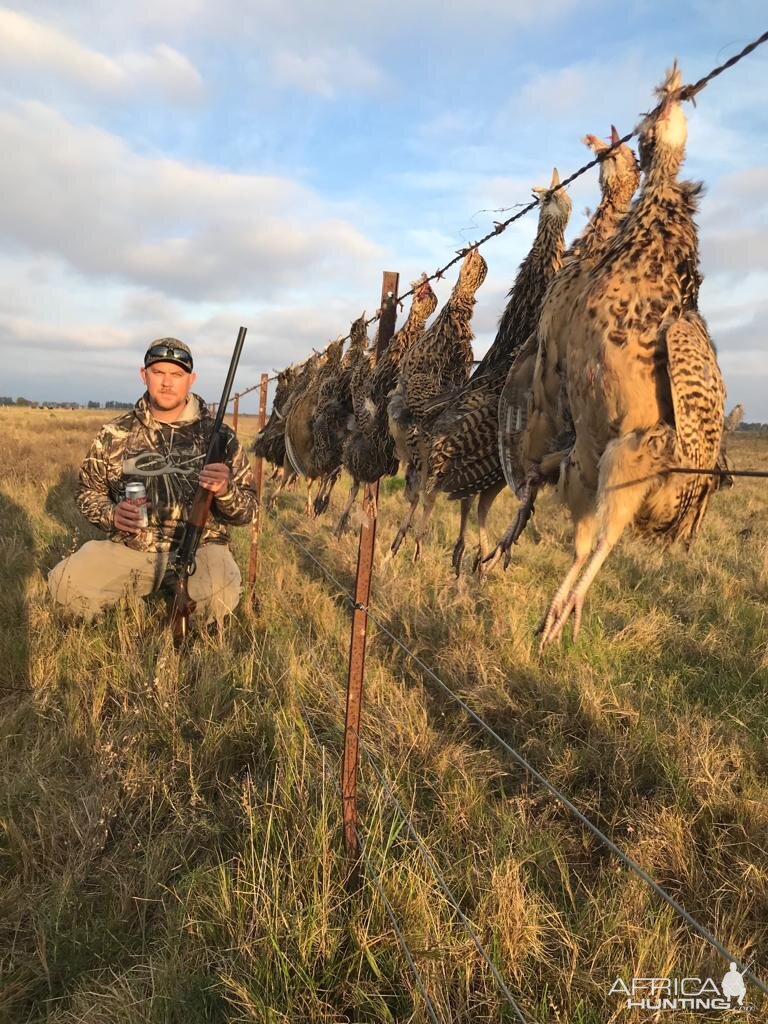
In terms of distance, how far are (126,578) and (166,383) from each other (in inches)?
60.2

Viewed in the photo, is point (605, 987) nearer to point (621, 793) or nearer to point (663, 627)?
point (621, 793)

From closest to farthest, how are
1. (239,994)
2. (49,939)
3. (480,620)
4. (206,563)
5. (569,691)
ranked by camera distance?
(239,994), (49,939), (569,691), (206,563), (480,620)

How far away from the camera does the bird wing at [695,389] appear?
4.40 feet

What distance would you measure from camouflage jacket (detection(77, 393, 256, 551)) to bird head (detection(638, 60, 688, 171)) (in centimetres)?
344

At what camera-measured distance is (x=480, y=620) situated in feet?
Answer: 17.0

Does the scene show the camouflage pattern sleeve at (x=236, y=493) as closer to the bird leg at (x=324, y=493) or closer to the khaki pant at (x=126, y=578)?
Answer: the khaki pant at (x=126, y=578)

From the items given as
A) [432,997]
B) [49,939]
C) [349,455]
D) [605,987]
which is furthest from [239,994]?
[349,455]

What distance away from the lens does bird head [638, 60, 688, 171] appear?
4.74ft

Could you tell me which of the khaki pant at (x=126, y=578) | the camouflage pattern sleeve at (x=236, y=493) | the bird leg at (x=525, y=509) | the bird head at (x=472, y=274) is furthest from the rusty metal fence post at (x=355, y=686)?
the khaki pant at (x=126, y=578)

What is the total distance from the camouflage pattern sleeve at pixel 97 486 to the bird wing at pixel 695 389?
13.2 feet

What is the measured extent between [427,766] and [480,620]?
→ 217 centimetres

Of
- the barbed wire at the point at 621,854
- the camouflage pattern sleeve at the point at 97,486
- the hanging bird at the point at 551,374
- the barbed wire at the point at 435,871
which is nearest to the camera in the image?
the barbed wire at the point at 621,854

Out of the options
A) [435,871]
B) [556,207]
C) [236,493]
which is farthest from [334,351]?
[435,871]

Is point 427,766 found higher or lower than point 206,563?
lower
